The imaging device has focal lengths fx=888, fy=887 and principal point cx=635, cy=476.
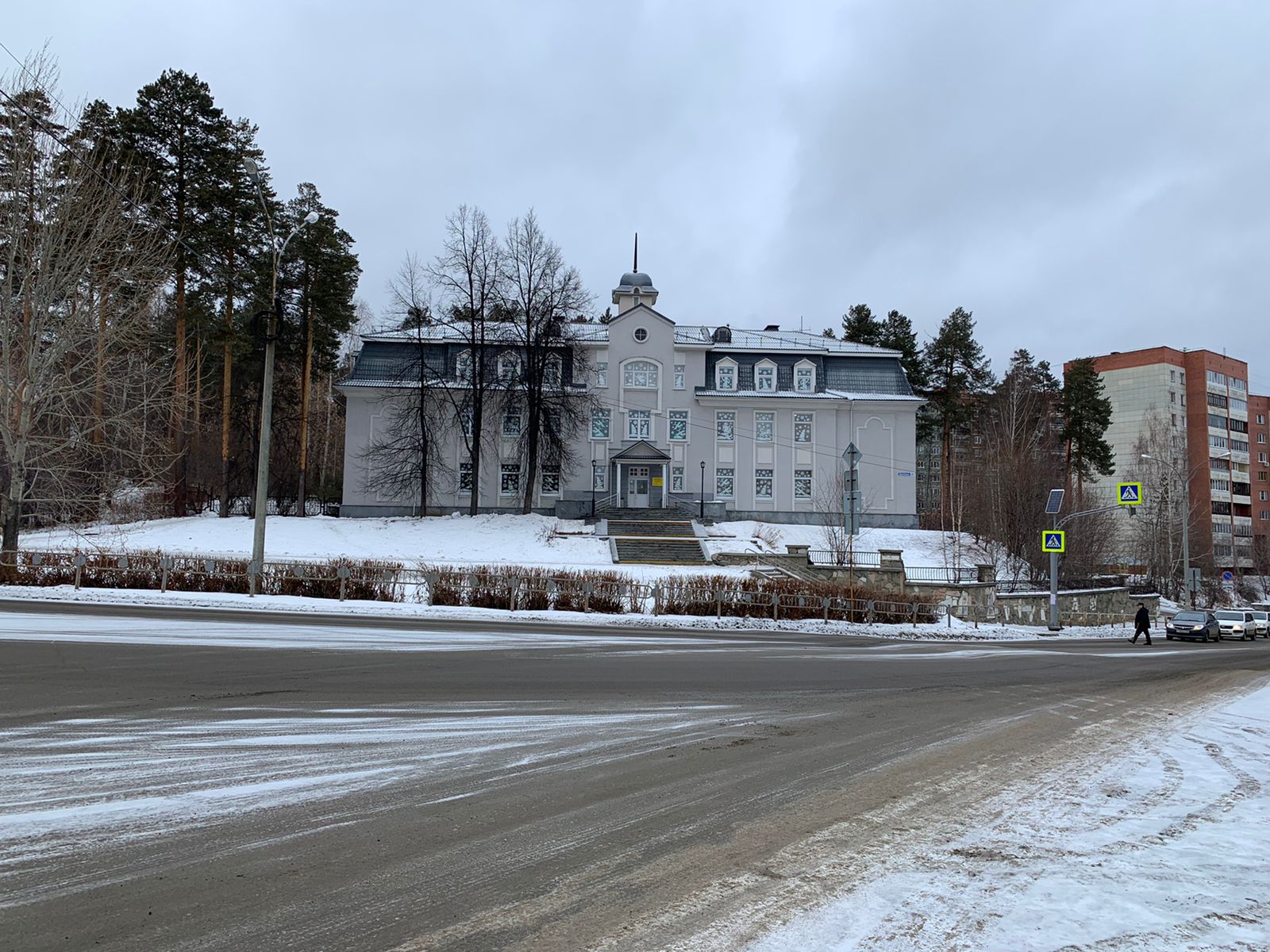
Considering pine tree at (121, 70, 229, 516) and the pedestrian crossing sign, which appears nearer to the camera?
the pedestrian crossing sign

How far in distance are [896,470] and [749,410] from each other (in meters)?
10.1

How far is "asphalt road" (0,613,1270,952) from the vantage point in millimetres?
4098

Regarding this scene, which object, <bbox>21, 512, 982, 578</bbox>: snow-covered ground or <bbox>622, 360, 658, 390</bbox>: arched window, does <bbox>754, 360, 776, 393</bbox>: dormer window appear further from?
<bbox>21, 512, 982, 578</bbox>: snow-covered ground

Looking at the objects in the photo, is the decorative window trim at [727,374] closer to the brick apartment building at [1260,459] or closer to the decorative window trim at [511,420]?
the decorative window trim at [511,420]

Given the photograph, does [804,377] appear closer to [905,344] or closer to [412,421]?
[905,344]

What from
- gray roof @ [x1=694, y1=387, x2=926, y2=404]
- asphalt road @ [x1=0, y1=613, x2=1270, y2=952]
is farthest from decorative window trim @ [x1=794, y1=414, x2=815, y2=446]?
asphalt road @ [x1=0, y1=613, x2=1270, y2=952]

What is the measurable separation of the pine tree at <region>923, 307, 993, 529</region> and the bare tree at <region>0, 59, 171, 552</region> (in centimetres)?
5246

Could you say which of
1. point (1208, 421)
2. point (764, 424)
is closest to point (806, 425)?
point (764, 424)

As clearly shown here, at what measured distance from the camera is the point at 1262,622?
43719 millimetres

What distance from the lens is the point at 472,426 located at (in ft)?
172

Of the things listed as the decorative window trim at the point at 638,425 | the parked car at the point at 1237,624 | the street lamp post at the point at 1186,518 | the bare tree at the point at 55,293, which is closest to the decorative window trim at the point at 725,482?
the decorative window trim at the point at 638,425

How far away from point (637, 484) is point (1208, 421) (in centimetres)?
7533

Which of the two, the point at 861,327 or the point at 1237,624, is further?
the point at 861,327

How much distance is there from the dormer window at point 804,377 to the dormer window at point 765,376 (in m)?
1.45
